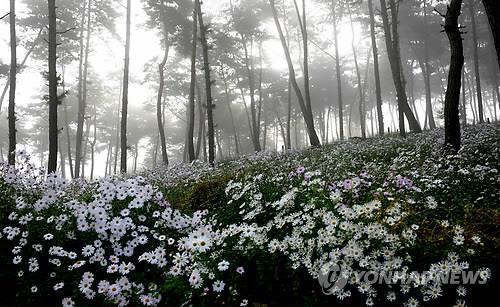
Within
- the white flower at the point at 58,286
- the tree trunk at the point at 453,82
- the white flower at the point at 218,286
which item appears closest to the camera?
the white flower at the point at 218,286

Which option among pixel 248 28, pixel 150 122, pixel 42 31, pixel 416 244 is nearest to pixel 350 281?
pixel 416 244

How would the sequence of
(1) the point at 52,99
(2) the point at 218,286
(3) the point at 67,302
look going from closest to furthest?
1. (2) the point at 218,286
2. (3) the point at 67,302
3. (1) the point at 52,99

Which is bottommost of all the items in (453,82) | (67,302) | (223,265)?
(67,302)

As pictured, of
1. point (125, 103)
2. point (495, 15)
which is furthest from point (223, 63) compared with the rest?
point (495, 15)

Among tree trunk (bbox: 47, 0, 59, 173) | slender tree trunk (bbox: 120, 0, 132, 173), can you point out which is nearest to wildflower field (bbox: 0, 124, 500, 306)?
tree trunk (bbox: 47, 0, 59, 173)

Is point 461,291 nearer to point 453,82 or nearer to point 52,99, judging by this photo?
point 453,82

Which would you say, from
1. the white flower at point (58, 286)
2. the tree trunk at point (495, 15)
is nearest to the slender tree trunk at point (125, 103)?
the white flower at point (58, 286)

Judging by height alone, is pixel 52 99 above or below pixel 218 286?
above

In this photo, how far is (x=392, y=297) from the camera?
3.06 m

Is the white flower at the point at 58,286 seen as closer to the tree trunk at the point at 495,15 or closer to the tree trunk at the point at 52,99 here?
the tree trunk at the point at 495,15

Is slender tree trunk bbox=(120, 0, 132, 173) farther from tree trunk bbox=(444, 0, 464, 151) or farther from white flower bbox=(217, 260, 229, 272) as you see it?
white flower bbox=(217, 260, 229, 272)

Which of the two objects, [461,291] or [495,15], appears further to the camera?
[495,15]

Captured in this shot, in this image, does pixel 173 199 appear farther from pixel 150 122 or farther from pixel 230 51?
pixel 150 122

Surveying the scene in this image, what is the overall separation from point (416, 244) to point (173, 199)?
481 centimetres
